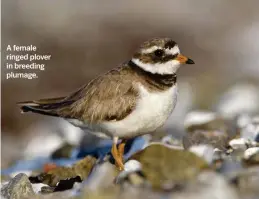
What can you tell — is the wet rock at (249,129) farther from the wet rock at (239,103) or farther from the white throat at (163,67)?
the white throat at (163,67)

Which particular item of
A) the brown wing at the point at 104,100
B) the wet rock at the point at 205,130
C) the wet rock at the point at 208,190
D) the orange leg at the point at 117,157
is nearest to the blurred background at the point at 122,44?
the wet rock at the point at 205,130

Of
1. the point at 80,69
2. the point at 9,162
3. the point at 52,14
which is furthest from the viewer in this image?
the point at 52,14

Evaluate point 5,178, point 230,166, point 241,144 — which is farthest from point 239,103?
point 230,166

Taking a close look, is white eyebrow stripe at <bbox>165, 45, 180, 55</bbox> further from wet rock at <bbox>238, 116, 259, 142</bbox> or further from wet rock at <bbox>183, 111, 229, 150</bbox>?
wet rock at <bbox>238, 116, 259, 142</bbox>

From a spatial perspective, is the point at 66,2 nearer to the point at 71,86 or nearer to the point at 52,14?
the point at 52,14

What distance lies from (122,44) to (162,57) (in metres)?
8.57

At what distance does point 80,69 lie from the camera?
12914 millimetres

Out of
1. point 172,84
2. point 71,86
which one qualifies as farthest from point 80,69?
point 172,84

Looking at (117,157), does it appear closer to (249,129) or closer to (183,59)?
(183,59)

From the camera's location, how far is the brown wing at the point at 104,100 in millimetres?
5492

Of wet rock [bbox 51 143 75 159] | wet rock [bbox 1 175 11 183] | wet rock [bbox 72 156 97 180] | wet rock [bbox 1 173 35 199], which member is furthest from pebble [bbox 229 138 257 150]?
wet rock [bbox 1 175 11 183]

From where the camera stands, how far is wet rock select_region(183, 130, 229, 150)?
6.02m

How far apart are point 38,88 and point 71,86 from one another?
1.98 ft

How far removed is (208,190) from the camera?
12.2 ft
